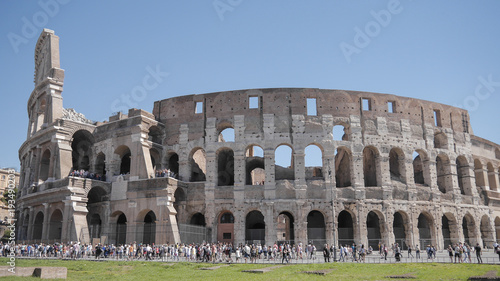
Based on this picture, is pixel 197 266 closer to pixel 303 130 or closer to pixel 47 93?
pixel 303 130

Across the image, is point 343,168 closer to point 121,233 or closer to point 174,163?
point 174,163

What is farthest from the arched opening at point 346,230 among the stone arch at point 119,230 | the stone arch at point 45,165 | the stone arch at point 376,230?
the stone arch at point 45,165

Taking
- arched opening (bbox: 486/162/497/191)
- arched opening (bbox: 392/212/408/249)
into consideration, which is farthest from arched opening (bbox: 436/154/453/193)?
arched opening (bbox: 486/162/497/191)

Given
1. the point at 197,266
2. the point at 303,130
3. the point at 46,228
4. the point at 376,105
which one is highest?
the point at 376,105

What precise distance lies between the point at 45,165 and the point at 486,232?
41.7m

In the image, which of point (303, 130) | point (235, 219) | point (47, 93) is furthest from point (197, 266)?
point (47, 93)

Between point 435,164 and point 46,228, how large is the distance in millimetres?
33517

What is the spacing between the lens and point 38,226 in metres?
36.8

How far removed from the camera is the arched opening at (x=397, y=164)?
119 ft

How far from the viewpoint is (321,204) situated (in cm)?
3334

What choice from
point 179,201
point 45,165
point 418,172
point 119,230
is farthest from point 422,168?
point 45,165

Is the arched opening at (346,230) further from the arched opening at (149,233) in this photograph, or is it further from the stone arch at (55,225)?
the stone arch at (55,225)

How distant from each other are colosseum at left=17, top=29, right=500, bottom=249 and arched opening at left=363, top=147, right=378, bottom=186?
125 millimetres

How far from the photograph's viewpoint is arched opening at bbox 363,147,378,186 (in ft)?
122
